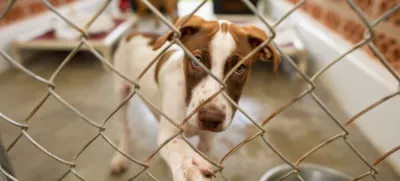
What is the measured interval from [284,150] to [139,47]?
1.14 m

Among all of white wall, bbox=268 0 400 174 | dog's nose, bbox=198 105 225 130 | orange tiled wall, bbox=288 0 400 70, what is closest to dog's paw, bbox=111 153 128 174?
dog's nose, bbox=198 105 225 130

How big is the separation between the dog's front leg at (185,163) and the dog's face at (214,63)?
11 centimetres

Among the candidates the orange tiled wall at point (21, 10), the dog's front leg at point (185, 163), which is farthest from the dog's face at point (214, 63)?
the orange tiled wall at point (21, 10)

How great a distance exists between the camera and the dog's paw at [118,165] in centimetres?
187

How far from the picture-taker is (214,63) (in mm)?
1151

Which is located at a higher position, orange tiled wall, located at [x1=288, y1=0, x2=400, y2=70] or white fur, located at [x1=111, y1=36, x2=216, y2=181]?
orange tiled wall, located at [x1=288, y1=0, x2=400, y2=70]

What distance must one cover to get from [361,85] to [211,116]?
1722 millimetres

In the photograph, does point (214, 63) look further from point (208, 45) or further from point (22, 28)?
point (22, 28)

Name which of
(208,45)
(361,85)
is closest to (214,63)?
(208,45)

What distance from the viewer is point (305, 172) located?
5.32 ft

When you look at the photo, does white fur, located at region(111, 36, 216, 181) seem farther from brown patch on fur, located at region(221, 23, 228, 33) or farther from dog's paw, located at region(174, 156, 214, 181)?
brown patch on fur, located at region(221, 23, 228, 33)

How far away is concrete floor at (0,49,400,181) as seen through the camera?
75.6 inches

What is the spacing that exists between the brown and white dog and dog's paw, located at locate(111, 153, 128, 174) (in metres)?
0.49

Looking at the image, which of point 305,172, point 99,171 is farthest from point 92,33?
point 305,172
